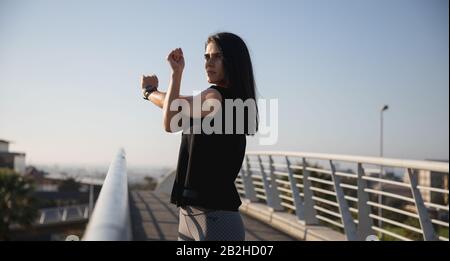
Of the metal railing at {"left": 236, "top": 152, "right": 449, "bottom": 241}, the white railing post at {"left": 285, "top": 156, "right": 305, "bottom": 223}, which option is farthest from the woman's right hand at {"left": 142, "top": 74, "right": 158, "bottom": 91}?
the white railing post at {"left": 285, "top": 156, "right": 305, "bottom": 223}

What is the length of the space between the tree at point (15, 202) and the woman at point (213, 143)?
30677mm

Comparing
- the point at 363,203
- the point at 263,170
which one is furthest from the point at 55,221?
the point at 363,203

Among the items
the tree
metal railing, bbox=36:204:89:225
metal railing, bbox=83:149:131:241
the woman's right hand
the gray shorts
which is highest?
the woman's right hand

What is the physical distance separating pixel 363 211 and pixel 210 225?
144 inches

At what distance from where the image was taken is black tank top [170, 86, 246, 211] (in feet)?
5.67

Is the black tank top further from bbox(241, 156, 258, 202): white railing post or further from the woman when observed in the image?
bbox(241, 156, 258, 202): white railing post

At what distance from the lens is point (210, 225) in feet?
5.86

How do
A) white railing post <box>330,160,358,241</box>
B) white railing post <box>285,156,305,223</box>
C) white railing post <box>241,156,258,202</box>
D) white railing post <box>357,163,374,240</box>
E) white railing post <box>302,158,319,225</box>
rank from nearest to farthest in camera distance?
white railing post <box>357,163,374,240</box>, white railing post <box>330,160,358,241</box>, white railing post <box>302,158,319,225</box>, white railing post <box>285,156,305,223</box>, white railing post <box>241,156,258,202</box>

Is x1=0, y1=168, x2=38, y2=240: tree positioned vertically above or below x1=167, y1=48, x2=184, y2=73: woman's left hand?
below

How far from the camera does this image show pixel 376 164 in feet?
14.9

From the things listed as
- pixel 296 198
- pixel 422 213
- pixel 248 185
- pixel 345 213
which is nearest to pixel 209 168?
pixel 422 213

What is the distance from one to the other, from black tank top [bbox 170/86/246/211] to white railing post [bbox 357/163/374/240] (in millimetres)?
3555

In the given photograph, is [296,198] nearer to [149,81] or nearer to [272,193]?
[272,193]
